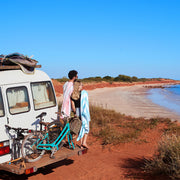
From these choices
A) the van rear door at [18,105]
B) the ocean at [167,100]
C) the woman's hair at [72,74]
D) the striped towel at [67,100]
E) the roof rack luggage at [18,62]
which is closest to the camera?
the van rear door at [18,105]

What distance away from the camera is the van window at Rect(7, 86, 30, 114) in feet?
17.6

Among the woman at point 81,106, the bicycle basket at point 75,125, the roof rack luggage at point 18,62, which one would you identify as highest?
the roof rack luggage at point 18,62

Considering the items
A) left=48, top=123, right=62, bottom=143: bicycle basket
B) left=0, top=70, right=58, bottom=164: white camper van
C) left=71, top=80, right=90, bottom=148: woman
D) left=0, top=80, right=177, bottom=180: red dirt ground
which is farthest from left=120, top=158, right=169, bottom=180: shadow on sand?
left=0, top=70, right=58, bottom=164: white camper van

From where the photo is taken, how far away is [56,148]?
5.52 meters

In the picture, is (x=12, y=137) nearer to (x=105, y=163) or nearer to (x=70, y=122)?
(x=70, y=122)

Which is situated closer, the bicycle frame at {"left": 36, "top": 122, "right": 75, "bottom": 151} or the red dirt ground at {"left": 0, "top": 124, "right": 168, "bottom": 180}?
the bicycle frame at {"left": 36, "top": 122, "right": 75, "bottom": 151}

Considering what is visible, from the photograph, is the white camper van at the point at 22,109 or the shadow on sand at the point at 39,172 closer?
the white camper van at the point at 22,109

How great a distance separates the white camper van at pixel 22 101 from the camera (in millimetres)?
5082

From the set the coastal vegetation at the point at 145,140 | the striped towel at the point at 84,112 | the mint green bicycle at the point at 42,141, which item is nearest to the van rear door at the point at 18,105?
the mint green bicycle at the point at 42,141

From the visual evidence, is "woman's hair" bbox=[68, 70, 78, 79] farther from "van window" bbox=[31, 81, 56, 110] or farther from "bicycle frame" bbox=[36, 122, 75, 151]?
→ "bicycle frame" bbox=[36, 122, 75, 151]

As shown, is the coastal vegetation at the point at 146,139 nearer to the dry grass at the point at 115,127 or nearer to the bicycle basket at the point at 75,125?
the dry grass at the point at 115,127

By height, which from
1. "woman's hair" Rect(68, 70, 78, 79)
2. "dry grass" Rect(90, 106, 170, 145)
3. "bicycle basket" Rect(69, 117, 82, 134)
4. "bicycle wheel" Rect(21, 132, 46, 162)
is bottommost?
"dry grass" Rect(90, 106, 170, 145)

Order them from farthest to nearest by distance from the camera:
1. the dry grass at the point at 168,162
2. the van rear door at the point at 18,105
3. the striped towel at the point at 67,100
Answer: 1. the striped towel at the point at 67,100
2. the van rear door at the point at 18,105
3. the dry grass at the point at 168,162

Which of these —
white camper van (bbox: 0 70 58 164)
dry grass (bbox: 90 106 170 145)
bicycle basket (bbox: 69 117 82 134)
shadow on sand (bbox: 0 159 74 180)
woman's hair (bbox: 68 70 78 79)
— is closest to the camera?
white camper van (bbox: 0 70 58 164)
